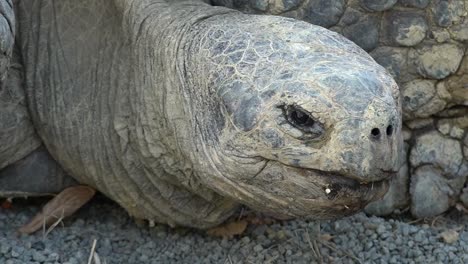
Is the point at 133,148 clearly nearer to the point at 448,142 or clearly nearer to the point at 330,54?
the point at 330,54

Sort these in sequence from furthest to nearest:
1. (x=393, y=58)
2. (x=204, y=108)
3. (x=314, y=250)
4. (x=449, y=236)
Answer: (x=393, y=58), (x=449, y=236), (x=314, y=250), (x=204, y=108)

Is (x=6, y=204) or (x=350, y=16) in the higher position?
(x=350, y=16)

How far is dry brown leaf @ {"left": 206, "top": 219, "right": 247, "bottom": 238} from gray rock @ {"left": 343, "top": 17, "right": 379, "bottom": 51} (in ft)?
2.18

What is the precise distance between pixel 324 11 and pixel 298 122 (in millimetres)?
889

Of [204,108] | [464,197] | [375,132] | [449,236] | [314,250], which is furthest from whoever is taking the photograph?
[464,197]

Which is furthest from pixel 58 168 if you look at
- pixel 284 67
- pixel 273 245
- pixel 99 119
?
pixel 284 67

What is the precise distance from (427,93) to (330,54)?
0.86m

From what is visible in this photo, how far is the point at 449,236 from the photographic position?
2.69 meters

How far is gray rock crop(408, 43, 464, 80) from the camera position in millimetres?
2754

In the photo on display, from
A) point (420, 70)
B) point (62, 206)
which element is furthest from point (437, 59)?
point (62, 206)

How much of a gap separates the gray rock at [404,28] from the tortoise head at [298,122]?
643 millimetres

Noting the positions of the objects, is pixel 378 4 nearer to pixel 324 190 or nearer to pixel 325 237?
pixel 325 237

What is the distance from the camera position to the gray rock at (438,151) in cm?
288

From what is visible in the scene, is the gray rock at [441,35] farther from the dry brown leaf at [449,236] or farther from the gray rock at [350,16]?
the dry brown leaf at [449,236]
